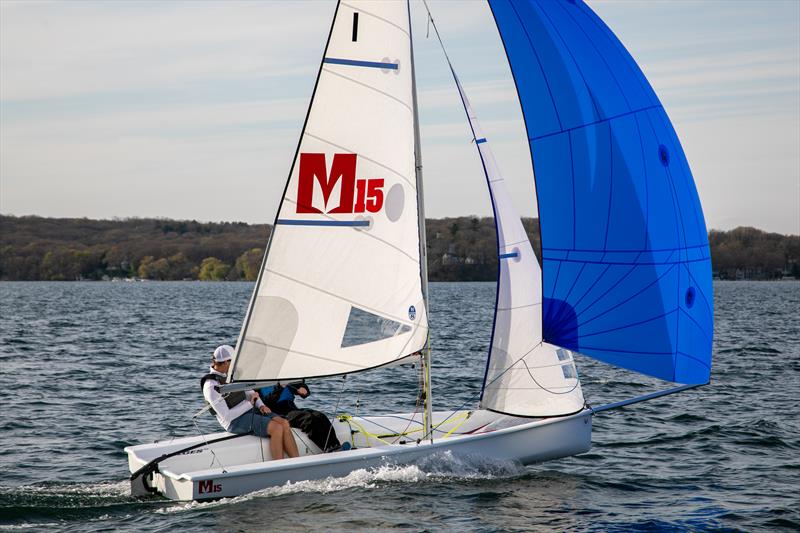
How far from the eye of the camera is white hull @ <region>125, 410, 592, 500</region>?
906 centimetres

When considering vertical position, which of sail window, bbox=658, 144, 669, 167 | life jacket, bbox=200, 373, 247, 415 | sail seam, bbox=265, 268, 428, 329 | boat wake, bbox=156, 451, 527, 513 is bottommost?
boat wake, bbox=156, 451, 527, 513

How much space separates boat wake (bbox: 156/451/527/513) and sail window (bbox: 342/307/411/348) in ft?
4.25

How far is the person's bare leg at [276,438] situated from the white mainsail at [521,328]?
2.65 m

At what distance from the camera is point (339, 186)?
374 inches

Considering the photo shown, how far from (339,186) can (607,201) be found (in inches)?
110

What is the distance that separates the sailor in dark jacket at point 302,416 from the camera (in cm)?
1023

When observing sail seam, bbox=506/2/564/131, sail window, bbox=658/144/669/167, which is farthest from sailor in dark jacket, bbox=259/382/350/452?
sail window, bbox=658/144/669/167

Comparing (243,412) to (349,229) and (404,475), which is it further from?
(349,229)

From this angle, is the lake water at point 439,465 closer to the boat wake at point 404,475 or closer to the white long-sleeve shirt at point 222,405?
the boat wake at point 404,475

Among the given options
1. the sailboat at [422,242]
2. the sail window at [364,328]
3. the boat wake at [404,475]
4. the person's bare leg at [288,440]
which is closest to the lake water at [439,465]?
the boat wake at [404,475]

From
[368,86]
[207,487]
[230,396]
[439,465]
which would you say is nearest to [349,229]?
[368,86]

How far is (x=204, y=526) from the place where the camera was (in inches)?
337

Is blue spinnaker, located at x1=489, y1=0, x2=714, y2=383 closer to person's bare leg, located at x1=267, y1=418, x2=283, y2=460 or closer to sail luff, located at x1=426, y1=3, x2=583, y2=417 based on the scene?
sail luff, located at x1=426, y1=3, x2=583, y2=417

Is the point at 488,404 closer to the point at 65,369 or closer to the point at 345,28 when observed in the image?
the point at 345,28
